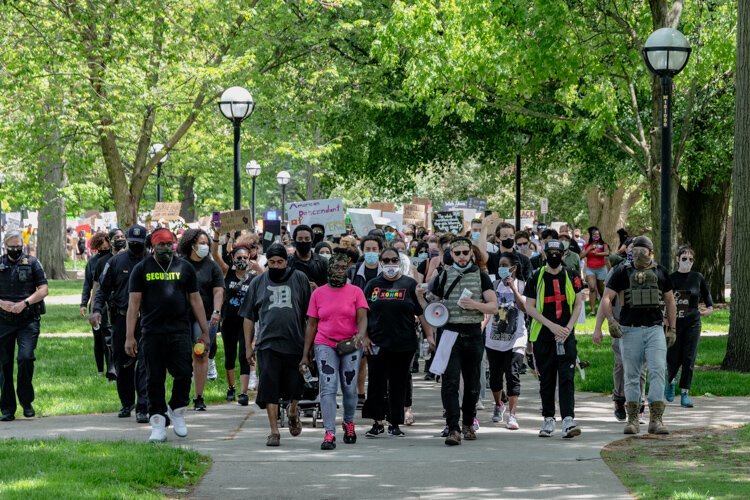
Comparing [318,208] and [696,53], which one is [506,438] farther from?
[318,208]

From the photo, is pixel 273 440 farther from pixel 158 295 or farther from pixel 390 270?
pixel 390 270

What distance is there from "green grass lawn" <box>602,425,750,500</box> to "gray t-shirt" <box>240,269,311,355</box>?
9.20ft

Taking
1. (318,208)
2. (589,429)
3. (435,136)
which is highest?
(435,136)

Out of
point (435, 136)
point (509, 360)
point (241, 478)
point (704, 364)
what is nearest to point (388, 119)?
point (435, 136)

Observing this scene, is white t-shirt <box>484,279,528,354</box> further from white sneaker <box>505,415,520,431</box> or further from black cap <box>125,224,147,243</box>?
black cap <box>125,224,147,243</box>

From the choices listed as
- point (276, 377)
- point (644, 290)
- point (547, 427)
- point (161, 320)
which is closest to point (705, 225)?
point (644, 290)

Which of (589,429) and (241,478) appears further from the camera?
(589,429)

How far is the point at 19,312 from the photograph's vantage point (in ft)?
43.1

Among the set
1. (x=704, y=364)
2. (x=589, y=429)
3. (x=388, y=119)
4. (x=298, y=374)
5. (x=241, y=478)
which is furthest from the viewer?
(x=388, y=119)

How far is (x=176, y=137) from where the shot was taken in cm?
2809

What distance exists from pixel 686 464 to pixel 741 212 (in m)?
7.64

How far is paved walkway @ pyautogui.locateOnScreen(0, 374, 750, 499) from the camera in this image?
9055 millimetres

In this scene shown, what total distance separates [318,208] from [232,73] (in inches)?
159

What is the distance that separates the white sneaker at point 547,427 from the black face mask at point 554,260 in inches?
54.8
